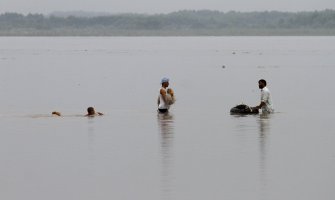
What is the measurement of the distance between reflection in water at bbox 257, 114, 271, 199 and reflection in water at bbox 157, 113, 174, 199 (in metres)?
1.38

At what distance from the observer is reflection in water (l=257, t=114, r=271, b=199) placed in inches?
583

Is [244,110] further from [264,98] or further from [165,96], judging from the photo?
[165,96]

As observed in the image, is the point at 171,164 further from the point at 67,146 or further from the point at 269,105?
the point at 269,105

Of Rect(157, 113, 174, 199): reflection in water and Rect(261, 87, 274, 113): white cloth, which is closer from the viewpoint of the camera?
Rect(157, 113, 174, 199): reflection in water

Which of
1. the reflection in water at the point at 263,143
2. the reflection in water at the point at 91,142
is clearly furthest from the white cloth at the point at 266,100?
the reflection in water at the point at 91,142

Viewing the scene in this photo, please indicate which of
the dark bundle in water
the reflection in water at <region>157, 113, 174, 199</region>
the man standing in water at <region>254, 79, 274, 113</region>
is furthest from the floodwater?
the man standing in water at <region>254, 79, 274, 113</region>

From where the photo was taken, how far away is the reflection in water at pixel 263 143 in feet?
48.6

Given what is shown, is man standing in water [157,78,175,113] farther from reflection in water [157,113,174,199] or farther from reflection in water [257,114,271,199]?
reflection in water [257,114,271,199]

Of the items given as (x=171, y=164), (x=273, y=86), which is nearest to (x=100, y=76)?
(x=273, y=86)

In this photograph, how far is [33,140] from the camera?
2084cm

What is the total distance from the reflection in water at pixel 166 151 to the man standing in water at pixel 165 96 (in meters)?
0.30

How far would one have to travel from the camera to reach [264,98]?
2377 cm

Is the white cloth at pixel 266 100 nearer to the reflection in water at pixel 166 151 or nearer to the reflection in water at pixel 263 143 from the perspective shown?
the reflection in water at pixel 263 143

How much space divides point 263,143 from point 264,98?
13.1ft
